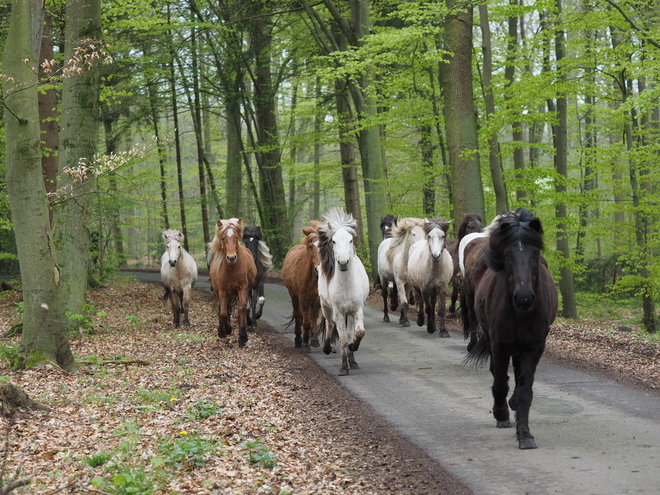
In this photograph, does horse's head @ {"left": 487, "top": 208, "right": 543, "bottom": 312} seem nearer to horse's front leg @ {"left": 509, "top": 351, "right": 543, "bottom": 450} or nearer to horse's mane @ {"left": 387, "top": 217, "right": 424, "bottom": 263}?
horse's front leg @ {"left": 509, "top": 351, "right": 543, "bottom": 450}

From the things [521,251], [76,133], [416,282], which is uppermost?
[76,133]

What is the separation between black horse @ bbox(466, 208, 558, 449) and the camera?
620 centimetres

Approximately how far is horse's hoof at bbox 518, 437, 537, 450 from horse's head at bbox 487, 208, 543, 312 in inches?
47.5

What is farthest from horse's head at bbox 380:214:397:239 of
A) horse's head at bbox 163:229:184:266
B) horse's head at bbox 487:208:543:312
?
horse's head at bbox 487:208:543:312

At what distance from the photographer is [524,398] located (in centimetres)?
633

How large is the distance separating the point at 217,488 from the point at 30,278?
5049 mm

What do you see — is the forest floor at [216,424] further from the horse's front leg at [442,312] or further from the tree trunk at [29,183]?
the horse's front leg at [442,312]

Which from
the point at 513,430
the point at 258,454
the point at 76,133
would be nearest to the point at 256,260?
the point at 76,133

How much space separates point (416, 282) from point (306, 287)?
2954 millimetres

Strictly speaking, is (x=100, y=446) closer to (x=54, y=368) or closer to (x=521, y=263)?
(x=54, y=368)

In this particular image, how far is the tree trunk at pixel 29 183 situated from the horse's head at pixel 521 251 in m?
5.58

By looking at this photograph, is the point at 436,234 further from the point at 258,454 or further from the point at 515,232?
the point at 258,454

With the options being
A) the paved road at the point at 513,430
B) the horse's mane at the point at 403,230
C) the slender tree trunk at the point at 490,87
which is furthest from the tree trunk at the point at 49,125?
the slender tree trunk at the point at 490,87

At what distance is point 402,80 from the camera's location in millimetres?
20641
